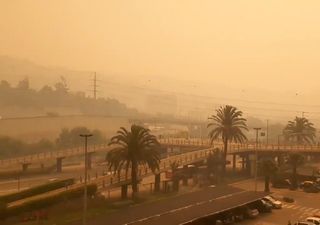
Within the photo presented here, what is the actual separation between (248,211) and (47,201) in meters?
18.9

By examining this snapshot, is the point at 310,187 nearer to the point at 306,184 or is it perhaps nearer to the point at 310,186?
the point at 310,186

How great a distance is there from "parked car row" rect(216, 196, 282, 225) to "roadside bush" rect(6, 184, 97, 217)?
16367 millimetres

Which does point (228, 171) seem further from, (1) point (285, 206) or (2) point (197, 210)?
(2) point (197, 210)

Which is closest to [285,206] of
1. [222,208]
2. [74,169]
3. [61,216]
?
[222,208]

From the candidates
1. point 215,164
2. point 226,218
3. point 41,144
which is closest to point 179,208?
point 226,218

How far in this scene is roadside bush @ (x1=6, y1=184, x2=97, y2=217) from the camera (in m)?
45.8

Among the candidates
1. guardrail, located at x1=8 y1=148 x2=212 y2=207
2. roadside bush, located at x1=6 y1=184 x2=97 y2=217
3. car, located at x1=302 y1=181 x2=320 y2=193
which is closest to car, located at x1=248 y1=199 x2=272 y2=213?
guardrail, located at x1=8 y1=148 x2=212 y2=207

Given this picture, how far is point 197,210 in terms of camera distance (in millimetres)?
40250

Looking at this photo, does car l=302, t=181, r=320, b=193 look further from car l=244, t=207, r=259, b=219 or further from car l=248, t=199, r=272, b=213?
car l=244, t=207, r=259, b=219

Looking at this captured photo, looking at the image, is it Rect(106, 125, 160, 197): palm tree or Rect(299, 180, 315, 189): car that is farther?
Rect(299, 180, 315, 189): car

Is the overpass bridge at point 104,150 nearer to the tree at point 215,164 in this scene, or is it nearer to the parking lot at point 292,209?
the tree at point 215,164

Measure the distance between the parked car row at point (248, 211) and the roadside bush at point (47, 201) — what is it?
16.4 m

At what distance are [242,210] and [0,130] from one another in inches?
3093

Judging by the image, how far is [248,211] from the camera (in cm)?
4678
